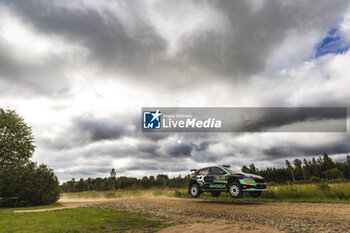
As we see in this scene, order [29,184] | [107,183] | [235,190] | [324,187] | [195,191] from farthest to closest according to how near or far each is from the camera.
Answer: [107,183], [29,184], [324,187], [195,191], [235,190]

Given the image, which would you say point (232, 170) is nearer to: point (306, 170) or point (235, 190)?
point (235, 190)

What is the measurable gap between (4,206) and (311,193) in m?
27.0

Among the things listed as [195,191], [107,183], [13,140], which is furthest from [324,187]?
[107,183]

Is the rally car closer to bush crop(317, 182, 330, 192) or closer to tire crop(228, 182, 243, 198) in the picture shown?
tire crop(228, 182, 243, 198)

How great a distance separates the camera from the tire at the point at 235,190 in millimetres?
12623

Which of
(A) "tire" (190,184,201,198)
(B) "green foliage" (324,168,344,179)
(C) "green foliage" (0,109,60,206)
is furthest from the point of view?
(B) "green foliage" (324,168,344,179)

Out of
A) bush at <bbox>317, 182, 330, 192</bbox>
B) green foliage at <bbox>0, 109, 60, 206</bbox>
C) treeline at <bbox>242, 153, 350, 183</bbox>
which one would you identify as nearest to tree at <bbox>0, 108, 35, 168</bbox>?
green foliage at <bbox>0, 109, 60, 206</bbox>

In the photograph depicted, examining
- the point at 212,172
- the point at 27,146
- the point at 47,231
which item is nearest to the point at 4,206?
the point at 27,146

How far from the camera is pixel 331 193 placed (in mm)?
15109

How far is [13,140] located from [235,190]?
30.4 meters

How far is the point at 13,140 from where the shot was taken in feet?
96.8

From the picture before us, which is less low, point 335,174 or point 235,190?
point 235,190

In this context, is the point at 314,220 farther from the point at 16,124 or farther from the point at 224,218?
the point at 16,124

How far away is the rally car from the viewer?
12664 mm
